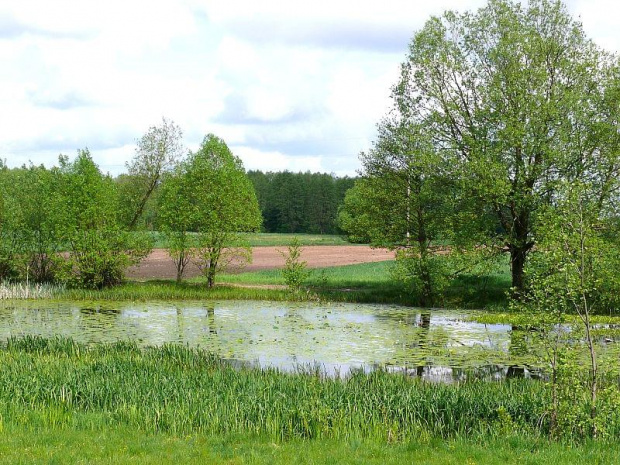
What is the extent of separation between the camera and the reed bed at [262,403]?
1238 cm

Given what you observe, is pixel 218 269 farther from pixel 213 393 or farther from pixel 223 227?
pixel 213 393

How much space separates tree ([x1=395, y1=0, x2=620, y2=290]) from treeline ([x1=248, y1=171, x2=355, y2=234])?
10237 cm

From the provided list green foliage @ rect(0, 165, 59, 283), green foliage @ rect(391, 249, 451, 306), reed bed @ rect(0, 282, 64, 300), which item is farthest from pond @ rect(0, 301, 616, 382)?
green foliage @ rect(0, 165, 59, 283)

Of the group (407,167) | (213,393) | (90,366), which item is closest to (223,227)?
(407,167)

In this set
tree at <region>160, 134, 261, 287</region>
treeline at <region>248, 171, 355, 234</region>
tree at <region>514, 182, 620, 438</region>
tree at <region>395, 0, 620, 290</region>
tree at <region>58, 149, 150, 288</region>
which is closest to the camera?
tree at <region>514, 182, 620, 438</region>

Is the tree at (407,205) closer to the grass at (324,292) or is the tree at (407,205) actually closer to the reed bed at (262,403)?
the grass at (324,292)

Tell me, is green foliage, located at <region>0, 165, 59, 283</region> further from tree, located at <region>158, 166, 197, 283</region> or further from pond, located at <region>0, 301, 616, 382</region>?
pond, located at <region>0, 301, 616, 382</region>

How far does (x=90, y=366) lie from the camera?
1658 centimetres

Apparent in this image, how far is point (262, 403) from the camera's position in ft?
44.1

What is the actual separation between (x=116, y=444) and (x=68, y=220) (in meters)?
30.2

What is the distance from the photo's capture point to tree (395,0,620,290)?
1204 inches

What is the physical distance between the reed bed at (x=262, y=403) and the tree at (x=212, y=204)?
2300cm

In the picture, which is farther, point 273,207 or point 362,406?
point 273,207

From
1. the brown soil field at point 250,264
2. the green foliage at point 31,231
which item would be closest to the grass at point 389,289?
the brown soil field at point 250,264
